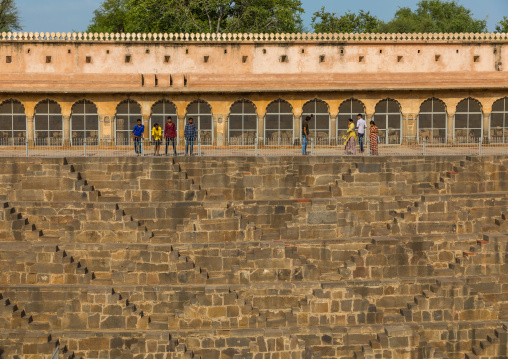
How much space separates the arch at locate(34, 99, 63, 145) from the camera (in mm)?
32500

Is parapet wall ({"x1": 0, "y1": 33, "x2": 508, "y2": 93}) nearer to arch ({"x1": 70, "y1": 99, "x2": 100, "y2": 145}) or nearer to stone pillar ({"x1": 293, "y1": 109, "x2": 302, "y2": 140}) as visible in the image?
arch ({"x1": 70, "y1": 99, "x2": 100, "y2": 145})

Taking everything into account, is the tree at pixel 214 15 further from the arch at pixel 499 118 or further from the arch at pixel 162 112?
the arch at pixel 499 118

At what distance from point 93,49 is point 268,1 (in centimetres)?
1689

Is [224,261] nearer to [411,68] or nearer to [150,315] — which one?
[150,315]

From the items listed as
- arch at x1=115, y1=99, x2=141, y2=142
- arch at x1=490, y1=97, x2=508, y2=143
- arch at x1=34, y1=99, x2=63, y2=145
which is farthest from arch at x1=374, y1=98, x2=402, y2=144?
arch at x1=34, y1=99, x2=63, y2=145

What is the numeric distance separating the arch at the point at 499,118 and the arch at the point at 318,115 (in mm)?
6694

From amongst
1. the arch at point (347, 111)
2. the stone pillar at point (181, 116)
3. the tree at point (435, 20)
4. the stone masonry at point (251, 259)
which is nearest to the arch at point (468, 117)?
the arch at point (347, 111)

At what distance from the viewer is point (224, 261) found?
2103cm

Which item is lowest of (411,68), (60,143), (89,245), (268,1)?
(89,245)

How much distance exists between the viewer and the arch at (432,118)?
109ft

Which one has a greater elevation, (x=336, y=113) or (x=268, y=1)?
(x=268, y=1)

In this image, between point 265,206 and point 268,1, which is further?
point 268,1


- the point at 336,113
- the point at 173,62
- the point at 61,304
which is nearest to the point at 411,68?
the point at 336,113

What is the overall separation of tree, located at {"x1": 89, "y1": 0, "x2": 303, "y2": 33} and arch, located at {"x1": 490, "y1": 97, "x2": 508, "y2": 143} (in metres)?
17.3
